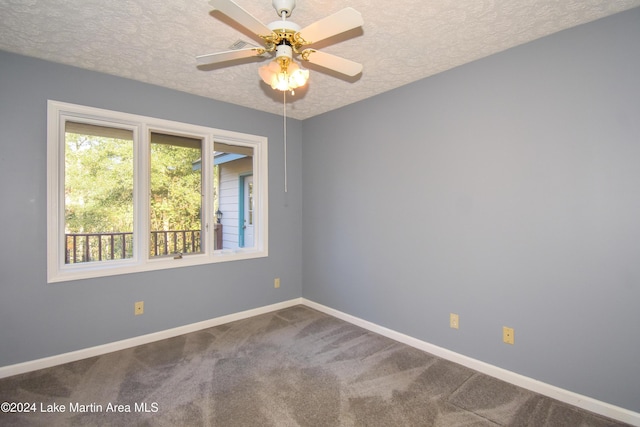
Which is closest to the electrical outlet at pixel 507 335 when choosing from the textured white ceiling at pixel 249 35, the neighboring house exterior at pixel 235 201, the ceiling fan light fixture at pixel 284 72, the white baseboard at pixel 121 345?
the textured white ceiling at pixel 249 35

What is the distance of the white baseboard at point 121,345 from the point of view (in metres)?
2.47

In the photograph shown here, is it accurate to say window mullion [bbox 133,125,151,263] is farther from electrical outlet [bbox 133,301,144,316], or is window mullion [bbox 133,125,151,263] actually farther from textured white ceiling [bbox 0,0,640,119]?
textured white ceiling [bbox 0,0,640,119]

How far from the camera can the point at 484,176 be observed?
2.54m

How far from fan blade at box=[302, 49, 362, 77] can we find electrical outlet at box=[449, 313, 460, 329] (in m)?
2.21

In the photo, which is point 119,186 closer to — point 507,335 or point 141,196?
point 141,196

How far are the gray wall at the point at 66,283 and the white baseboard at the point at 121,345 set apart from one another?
0.05 metres

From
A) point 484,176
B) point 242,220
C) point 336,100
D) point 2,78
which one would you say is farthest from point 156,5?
point 242,220

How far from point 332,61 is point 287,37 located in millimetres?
329

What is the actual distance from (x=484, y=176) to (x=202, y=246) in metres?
2.99

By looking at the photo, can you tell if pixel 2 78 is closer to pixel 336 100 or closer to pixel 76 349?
pixel 76 349

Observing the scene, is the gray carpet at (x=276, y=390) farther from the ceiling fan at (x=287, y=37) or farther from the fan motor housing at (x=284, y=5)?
the fan motor housing at (x=284, y=5)

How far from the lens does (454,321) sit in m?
2.72

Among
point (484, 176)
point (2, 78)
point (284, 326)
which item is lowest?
point (284, 326)

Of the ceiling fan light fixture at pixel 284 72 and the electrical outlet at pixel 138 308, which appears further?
the electrical outlet at pixel 138 308
